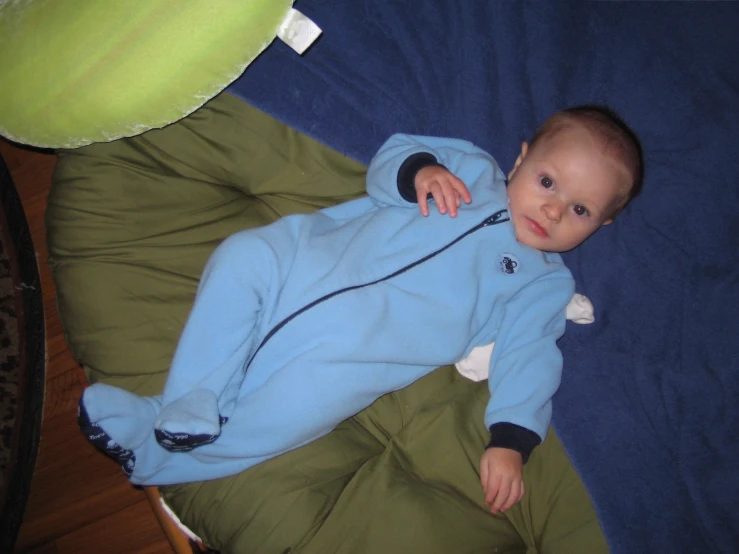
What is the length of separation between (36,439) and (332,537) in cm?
75

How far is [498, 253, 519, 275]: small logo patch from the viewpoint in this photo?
98cm

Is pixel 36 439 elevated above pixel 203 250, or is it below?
below

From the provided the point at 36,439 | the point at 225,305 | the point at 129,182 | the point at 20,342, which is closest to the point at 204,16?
the point at 129,182

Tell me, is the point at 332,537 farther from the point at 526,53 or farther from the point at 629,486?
the point at 526,53

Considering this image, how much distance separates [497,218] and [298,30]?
0.44 meters

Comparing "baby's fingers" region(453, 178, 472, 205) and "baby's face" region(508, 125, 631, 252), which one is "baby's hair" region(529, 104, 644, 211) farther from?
"baby's fingers" region(453, 178, 472, 205)

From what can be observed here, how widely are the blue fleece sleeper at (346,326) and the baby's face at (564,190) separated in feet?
0.13

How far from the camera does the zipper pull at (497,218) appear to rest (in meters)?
0.98

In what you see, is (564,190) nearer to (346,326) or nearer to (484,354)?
(484,354)

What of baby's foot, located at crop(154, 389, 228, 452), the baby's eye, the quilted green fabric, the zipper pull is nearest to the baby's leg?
baby's foot, located at crop(154, 389, 228, 452)

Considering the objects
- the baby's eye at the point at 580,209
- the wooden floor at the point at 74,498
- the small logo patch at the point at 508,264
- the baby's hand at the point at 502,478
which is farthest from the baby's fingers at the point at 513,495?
Answer: the wooden floor at the point at 74,498

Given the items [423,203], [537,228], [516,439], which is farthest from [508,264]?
[516,439]

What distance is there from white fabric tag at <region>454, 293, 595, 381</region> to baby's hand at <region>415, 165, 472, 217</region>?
0.85 feet

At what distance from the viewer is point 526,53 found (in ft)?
3.53
